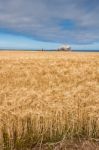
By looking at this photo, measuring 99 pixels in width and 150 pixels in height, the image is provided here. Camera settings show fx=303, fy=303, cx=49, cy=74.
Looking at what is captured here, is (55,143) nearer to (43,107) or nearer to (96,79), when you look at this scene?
(43,107)

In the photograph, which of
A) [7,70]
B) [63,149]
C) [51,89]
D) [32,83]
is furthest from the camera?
[7,70]

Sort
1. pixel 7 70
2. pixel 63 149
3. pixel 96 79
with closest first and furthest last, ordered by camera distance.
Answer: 1. pixel 63 149
2. pixel 96 79
3. pixel 7 70

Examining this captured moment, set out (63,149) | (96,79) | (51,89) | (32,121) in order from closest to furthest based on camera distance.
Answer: (63,149) → (32,121) → (51,89) → (96,79)

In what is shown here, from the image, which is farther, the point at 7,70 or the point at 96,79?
the point at 7,70

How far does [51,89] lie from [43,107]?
1387 millimetres

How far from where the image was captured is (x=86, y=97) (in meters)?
7.12

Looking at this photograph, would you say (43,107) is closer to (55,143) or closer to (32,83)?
(55,143)

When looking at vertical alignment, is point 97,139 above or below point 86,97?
below

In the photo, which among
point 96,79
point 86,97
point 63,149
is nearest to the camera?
point 63,149

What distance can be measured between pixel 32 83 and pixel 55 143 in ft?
11.0

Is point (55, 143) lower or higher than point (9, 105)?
lower

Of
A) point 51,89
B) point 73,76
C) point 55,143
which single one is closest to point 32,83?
point 51,89

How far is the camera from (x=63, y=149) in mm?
5531

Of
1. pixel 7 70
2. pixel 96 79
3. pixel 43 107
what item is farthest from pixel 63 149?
pixel 7 70
